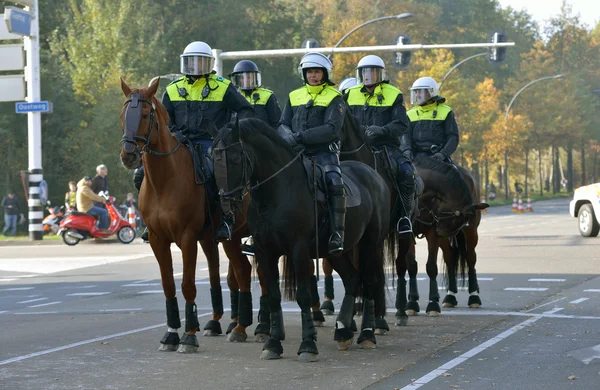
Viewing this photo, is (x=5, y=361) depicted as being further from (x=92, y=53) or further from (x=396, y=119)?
(x=92, y=53)

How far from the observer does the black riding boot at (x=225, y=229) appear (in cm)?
1079

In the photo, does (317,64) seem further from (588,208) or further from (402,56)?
(402,56)

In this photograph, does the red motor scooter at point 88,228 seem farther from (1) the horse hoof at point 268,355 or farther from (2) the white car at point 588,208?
(1) the horse hoof at point 268,355

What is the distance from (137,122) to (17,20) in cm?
2241

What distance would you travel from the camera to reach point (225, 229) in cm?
1082

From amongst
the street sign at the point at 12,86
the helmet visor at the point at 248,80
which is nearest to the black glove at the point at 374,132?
the helmet visor at the point at 248,80

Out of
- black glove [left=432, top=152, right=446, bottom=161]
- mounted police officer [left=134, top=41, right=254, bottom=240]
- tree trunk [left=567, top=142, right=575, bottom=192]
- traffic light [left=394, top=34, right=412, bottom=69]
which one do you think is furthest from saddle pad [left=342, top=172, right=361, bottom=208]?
tree trunk [left=567, top=142, right=575, bottom=192]

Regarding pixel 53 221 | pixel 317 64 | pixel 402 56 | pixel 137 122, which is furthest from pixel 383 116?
pixel 53 221

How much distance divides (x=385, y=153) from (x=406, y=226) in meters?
0.84

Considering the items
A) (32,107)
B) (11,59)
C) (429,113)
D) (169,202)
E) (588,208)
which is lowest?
(588,208)

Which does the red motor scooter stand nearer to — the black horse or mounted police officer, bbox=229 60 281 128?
mounted police officer, bbox=229 60 281 128

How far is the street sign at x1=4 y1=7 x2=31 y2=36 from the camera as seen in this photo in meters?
30.9

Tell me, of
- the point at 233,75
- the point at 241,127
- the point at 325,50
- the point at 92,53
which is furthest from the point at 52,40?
the point at 241,127

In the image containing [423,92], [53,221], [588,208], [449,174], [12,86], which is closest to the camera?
[449,174]
